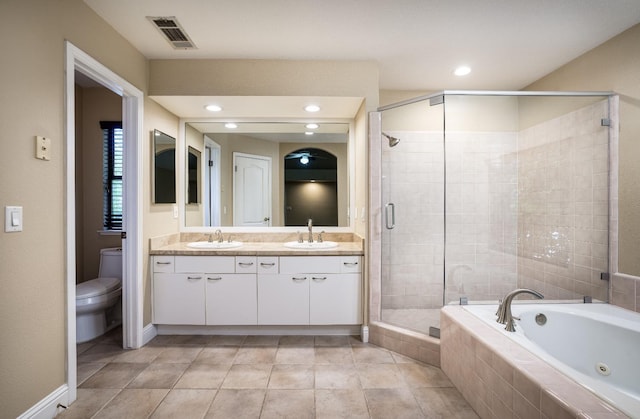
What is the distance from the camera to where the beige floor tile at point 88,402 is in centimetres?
168

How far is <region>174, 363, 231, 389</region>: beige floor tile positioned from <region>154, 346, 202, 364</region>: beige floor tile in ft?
0.44

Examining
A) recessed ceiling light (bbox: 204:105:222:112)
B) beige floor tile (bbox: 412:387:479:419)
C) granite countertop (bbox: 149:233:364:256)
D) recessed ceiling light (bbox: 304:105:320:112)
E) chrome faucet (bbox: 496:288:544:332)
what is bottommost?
beige floor tile (bbox: 412:387:479:419)

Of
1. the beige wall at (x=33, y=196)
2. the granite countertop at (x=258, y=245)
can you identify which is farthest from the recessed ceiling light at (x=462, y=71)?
the beige wall at (x=33, y=196)

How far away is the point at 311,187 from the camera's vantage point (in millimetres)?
3201

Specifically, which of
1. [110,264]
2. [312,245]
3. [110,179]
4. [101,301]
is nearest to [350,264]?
[312,245]

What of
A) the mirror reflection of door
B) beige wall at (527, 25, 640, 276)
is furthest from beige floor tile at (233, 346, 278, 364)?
beige wall at (527, 25, 640, 276)

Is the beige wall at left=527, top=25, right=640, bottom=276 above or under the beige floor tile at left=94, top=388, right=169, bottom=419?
above

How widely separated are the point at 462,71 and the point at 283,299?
2.56 metres

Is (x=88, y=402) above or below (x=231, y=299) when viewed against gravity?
→ below

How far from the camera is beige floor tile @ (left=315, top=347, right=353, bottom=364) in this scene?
7.48ft

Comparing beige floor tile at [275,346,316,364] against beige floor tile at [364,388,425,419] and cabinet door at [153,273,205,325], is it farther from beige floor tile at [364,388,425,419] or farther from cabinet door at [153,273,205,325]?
cabinet door at [153,273,205,325]

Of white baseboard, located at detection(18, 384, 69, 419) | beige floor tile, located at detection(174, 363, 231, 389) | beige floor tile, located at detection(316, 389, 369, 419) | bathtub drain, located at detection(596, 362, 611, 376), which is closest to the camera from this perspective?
white baseboard, located at detection(18, 384, 69, 419)

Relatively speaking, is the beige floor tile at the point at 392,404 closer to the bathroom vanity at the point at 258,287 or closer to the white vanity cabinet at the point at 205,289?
the bathroom vanity at the point at 258,287

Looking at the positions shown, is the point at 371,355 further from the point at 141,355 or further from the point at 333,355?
the point at 141,355
